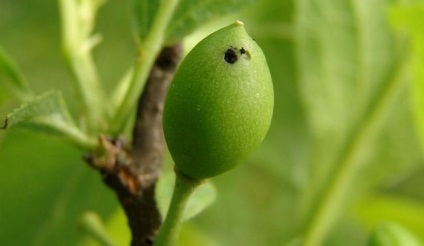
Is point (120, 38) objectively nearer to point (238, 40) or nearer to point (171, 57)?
point (171, 57)

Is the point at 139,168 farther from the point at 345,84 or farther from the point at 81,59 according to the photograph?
the point at 345,84

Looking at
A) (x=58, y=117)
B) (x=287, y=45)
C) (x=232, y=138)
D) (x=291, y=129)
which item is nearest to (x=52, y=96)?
(x=58, y=117)

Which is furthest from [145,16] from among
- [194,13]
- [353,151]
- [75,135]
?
[353,151]

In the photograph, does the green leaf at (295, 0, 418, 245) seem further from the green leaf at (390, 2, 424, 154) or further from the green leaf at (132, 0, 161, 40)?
the green leaf at (132, 0, 161, 40)

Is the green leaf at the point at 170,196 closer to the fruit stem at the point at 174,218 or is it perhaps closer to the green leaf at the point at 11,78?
the fruit stem at the point at 174,218

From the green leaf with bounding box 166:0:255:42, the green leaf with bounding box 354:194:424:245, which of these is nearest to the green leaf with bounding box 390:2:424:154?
the green leaf with bounding box 166:0:255:42

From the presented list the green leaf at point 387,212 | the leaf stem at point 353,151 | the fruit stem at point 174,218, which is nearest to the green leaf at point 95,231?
the fruit stem at point 174,218
